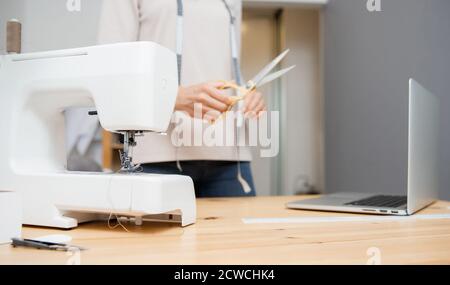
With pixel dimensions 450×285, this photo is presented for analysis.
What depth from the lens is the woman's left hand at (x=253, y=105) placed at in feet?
3.36

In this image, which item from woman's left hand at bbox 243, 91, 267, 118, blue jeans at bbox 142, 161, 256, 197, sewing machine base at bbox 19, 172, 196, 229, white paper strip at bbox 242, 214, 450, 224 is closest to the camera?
sewing machine base at bbox 19, 172, 196, 229

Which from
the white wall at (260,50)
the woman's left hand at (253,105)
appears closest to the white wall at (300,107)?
the white wall at (260,50)

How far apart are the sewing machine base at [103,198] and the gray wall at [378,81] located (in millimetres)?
863

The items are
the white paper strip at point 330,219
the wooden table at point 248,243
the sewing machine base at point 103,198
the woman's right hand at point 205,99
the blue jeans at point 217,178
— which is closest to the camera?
the wooden table at point 248,243

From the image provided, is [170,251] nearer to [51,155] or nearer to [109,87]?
[109,87]

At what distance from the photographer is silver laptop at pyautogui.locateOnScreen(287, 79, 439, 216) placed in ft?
2.78

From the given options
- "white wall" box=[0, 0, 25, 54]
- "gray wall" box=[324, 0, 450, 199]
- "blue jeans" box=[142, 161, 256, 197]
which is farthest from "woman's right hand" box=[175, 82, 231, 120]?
"gray wall" box=[324, 0, 450, 199]

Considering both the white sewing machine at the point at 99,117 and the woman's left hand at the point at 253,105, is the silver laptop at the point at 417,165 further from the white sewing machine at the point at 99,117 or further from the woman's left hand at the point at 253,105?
the white sewing machine at the point at 99,117

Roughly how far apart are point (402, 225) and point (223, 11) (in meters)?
0.77

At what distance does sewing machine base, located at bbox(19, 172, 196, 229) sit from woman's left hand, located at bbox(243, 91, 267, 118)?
37 cm

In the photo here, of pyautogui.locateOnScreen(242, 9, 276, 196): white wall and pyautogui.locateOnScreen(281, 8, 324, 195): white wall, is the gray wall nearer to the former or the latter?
pyautogui.locateOnScreen(281, 8, 324, 195): white wall

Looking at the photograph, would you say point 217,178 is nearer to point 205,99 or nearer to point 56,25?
point 205,99

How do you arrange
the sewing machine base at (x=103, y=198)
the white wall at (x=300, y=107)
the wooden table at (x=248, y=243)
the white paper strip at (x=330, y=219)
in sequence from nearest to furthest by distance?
the wooden table at (x=248, y=243) → the sewing machine base at (x=103, y=198) → the white paper strip at (x=330, y=219) → the white wall at (x=300, y=107)
